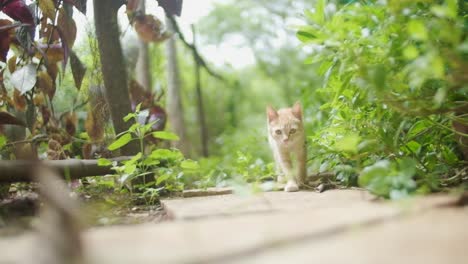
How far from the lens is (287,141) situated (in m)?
2.56

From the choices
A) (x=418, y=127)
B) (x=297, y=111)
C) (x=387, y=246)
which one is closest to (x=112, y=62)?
(x=297, y=111)

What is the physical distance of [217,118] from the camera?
991 centimetres

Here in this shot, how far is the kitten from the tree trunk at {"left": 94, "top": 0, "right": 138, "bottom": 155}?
87 cm

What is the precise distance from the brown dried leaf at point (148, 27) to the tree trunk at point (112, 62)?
0.28 m

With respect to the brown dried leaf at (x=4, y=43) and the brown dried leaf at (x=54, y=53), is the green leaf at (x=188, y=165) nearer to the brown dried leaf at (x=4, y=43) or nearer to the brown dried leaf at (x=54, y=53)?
the brown dried leaf at (x=54, y=53)

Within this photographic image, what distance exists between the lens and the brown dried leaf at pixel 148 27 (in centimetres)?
236

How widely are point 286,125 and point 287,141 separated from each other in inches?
4.8

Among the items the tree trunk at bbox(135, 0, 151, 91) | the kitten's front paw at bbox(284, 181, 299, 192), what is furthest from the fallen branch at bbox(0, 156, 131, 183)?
the tree trunk at bbox(135, 0, 151, 91)

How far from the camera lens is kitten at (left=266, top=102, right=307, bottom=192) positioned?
7.88ft

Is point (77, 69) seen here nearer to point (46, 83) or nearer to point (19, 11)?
point (46, 83)

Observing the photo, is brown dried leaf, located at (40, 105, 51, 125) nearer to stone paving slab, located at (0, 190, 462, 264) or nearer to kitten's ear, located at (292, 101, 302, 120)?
stone paving slab, located at (0, 190, 462, 264)

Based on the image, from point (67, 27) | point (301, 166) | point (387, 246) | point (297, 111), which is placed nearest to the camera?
point (387, 246)

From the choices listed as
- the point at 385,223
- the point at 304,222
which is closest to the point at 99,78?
the point at 304,222

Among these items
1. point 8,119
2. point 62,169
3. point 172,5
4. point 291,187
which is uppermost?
point 172,5
